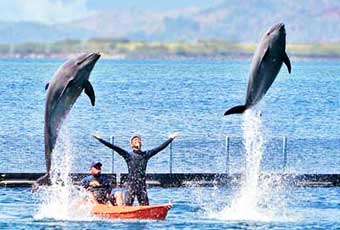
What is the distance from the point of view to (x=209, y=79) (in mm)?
153625

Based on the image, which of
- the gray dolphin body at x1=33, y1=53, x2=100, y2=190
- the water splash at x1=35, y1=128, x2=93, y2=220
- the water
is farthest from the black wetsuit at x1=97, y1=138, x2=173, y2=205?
the gray dolphin body at x1=33, y1=53, x2=100, y2=190

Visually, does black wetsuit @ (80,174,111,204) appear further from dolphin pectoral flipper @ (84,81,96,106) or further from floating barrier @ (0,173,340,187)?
floating barrier @ (0,173,340,187)

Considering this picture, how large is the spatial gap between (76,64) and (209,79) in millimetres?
118918

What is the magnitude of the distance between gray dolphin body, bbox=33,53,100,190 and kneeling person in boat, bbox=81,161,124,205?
131 inches

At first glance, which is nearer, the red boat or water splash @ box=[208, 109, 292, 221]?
the red boat

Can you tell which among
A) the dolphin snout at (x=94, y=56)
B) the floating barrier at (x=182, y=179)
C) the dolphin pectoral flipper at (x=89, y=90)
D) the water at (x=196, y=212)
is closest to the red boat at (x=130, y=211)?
the water at (x=196, y=212)

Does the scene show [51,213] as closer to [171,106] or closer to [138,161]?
[138,161]

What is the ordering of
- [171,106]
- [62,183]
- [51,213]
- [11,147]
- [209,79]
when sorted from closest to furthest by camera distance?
[51,213] → [62,183] → [11,147] → [171,106] → [209,79]

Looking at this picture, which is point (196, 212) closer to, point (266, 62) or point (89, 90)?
point (266, 62)

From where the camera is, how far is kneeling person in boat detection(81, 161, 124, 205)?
→ 39.6 m

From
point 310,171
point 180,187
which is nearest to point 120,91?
point 310,171

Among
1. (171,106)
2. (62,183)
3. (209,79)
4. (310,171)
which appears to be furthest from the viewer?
(209,79)

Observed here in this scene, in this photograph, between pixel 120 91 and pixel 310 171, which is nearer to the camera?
pixel 310 171

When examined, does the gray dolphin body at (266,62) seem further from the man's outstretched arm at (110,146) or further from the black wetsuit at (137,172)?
the black wetsuit at (137,172)
